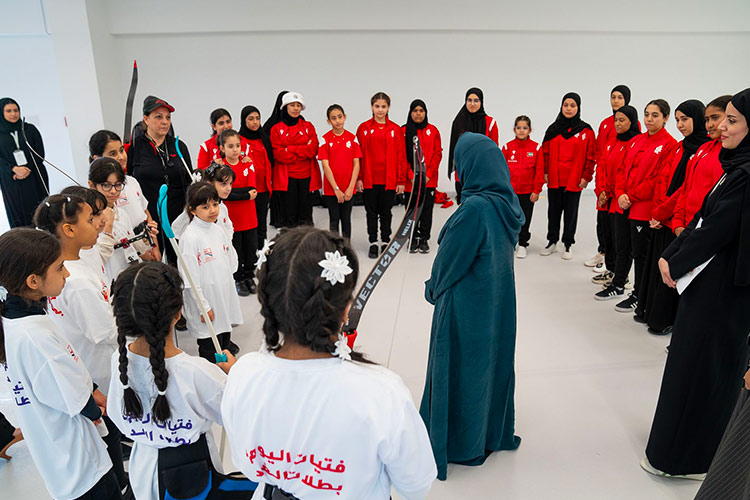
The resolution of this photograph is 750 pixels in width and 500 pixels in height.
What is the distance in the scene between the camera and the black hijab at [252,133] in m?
4.56

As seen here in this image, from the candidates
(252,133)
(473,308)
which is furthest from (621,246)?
(252,133)

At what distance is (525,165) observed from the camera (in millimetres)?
4973

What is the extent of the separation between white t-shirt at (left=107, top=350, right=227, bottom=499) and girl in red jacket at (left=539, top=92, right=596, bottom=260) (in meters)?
4.23

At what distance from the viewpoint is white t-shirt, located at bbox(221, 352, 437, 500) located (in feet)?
3.22

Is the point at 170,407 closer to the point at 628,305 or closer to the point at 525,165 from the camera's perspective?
the point at 628,305

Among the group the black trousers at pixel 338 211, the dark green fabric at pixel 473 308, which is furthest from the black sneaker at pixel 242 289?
the dark green fabric at pixel 473 308

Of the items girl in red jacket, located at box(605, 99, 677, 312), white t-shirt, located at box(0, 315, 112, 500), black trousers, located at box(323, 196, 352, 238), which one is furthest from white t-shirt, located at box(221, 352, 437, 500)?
black trousers, located at box(323, 196, 352, 238)

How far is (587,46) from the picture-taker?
24.3ft

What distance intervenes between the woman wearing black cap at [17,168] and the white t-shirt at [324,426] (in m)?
4.63

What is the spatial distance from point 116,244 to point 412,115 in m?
3.19

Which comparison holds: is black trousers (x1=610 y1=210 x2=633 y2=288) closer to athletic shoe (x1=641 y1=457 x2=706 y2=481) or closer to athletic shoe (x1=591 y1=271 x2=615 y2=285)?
athletic shoe (x1=591 y1=271 x2=615 y2=285)

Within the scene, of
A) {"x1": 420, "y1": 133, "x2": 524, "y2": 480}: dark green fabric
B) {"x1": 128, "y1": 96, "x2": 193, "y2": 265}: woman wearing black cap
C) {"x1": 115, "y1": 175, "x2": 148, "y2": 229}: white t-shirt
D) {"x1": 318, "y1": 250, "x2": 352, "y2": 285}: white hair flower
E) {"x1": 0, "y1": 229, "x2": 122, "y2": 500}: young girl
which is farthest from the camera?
{"x1": 128, "y1": 96, "x2": 193, "y2": 265}: woman wearing black cap

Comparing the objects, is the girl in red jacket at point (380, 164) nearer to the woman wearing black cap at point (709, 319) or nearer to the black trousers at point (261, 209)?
the black trousers at point (261, 209)

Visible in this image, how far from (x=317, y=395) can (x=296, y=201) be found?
4317 millimetres
